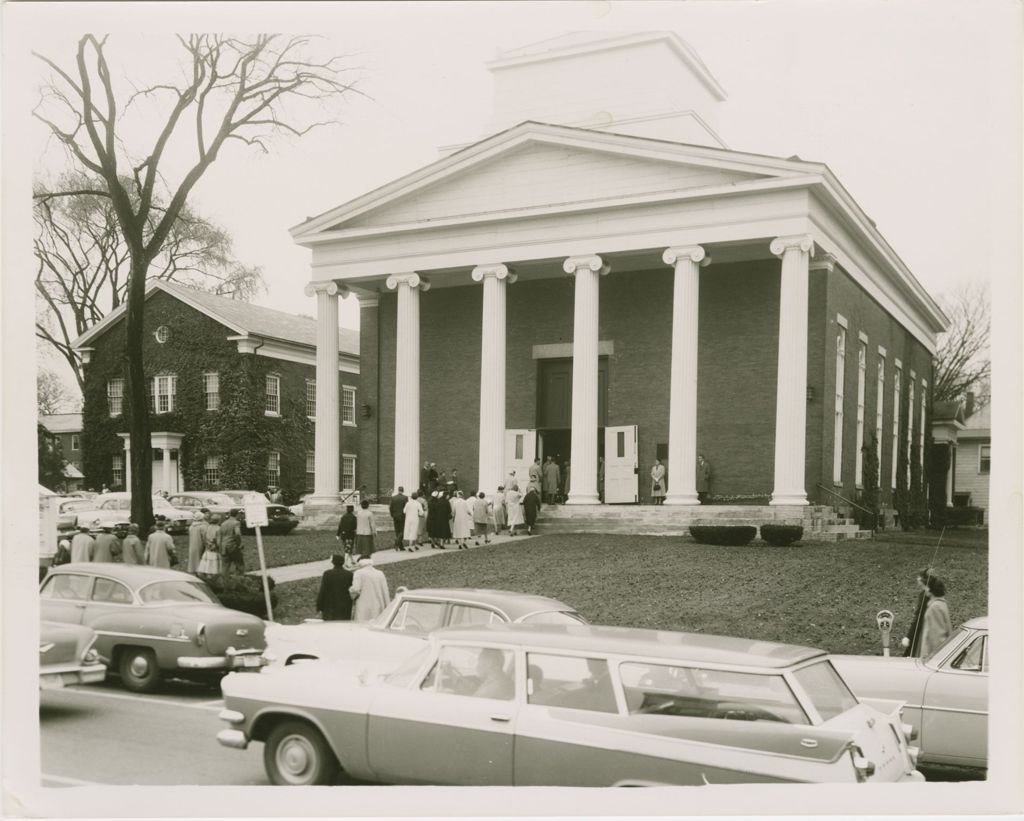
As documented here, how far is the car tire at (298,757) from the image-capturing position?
8.08 metres

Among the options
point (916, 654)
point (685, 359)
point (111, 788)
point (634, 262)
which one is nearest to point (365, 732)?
point (111, 788)

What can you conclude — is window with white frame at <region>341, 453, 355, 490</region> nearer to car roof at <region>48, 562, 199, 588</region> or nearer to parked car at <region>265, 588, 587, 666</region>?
car roof at <region>48, 562, 199, 588</region>

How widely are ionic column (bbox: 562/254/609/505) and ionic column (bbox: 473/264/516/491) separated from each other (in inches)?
66.2

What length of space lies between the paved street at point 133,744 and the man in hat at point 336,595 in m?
2.65

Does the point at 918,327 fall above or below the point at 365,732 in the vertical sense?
above

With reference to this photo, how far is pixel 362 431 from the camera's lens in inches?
1099

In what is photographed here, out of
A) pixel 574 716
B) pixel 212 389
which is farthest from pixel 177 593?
pixel 574 716

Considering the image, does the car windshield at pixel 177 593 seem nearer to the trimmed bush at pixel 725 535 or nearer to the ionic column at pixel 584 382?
the trimmed bush at pixel 725 535

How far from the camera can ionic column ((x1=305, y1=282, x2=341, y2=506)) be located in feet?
76.9

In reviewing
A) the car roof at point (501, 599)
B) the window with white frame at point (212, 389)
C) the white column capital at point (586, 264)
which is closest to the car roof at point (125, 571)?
the car roof at point (501, 599)

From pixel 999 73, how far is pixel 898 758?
6.22 metres

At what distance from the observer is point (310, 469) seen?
80.6 ft

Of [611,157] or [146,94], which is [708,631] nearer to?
[146,94]

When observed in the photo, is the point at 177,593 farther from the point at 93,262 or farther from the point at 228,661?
the point at 93,262
